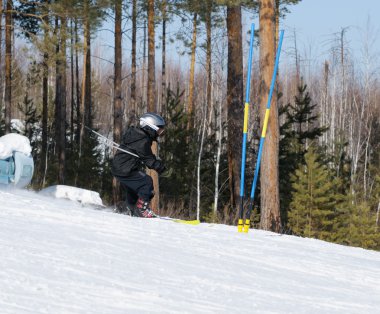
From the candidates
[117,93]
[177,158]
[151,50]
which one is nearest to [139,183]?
[151,50]

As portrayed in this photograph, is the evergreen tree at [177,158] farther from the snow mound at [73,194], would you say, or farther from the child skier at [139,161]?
the child skier at [139,161]

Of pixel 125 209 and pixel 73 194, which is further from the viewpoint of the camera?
pixel 73 194

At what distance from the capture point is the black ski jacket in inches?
346

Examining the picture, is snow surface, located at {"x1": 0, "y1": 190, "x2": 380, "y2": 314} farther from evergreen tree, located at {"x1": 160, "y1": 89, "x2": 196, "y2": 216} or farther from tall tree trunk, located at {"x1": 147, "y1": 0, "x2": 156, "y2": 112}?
evergreen tree, located at {"x1": 160, "y1": 89, "x2": 196, "y2": 216}

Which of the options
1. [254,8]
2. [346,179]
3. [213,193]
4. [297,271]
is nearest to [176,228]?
[297,271]

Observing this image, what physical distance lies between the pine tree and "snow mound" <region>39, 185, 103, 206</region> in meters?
11.5

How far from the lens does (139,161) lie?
907 centimetres

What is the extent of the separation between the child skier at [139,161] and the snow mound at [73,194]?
2.28 metres

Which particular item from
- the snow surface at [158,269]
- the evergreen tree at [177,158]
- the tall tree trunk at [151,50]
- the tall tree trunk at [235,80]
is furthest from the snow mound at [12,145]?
the evergreen tree at [177,158]

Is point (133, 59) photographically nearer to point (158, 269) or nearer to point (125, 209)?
point (125, 209)

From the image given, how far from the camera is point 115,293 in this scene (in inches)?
160

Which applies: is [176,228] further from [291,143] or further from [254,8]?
[291,143]

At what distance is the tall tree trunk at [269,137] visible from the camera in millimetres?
13430

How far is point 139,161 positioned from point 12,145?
2330 millimetres
